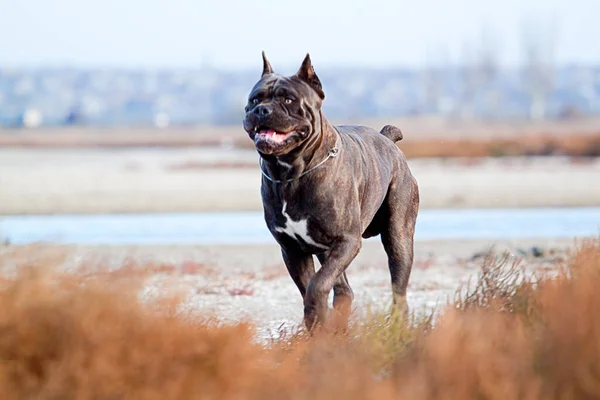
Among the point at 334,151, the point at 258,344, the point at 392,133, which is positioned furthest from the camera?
the point at 392,133

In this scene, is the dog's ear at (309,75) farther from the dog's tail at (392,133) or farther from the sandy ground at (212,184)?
the sandy ground at (212,184)

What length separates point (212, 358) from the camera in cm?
485

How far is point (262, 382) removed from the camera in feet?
15.7

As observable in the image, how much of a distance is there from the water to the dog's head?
9565 millimetres

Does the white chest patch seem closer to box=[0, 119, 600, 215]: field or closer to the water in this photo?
the water

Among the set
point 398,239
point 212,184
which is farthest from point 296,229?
point 212,184

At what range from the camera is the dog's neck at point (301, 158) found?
22.9 feet

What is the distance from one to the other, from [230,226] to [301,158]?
41.7ft

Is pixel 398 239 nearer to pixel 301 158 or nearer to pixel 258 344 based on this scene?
pixel 301 158

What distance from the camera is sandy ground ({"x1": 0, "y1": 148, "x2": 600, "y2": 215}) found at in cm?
2362

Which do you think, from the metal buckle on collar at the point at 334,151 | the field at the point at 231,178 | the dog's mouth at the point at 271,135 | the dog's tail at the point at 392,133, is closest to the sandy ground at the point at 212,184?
the field at the point at 231,178

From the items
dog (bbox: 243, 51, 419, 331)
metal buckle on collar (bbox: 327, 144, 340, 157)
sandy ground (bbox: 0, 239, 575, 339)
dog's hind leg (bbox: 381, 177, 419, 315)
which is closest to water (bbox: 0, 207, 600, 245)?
sandy ground (bbox: 0, 239, 575, 339)

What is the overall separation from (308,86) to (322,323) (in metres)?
1.51

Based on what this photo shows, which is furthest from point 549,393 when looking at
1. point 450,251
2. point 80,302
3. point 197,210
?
point 197,210
